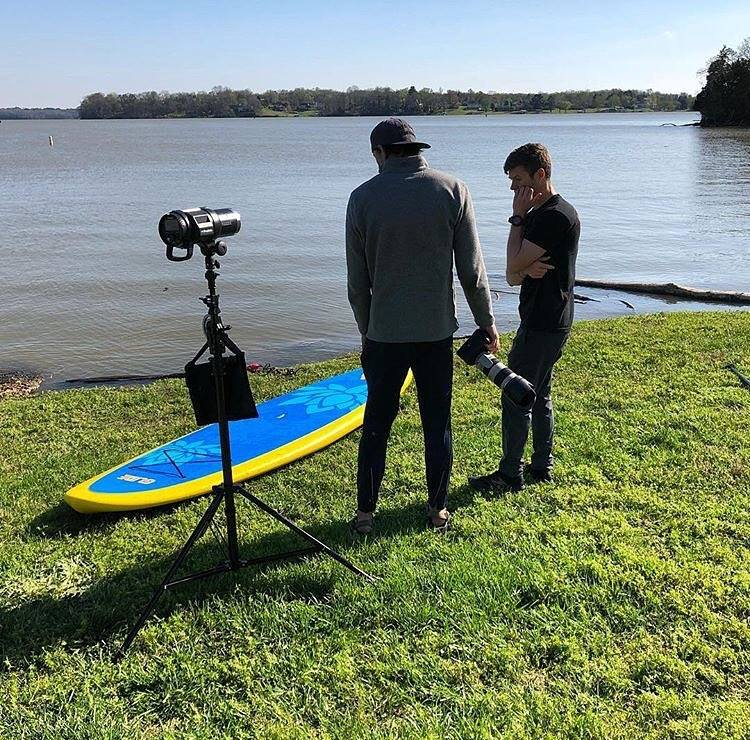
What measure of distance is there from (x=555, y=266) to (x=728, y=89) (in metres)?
93.5

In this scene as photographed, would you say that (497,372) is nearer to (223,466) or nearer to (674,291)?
(223,466)

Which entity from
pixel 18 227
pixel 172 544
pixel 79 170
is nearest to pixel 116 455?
pixel 172 544

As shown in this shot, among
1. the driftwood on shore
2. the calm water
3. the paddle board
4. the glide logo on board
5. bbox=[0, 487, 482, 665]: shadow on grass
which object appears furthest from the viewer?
the driftwood on shore

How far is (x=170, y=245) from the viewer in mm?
2941

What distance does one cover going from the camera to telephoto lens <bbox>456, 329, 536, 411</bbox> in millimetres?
3459

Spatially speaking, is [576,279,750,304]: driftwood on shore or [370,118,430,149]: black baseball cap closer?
[370,118,430,149]: black baseball cap

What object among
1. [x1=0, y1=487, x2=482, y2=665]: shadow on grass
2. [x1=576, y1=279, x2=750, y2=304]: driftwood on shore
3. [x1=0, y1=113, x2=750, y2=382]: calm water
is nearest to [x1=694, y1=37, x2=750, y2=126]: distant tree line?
[x1=0, y1=113, x2=750, y2=382]: calm water

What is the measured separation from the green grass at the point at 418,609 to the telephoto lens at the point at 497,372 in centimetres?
79

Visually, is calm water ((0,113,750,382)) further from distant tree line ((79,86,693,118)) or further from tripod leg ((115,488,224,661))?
distant tree line ((79,86,693,118))

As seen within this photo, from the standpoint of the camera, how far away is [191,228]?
2.91m

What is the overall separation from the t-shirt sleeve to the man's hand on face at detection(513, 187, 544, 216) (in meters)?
0.09

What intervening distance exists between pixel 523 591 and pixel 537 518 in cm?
72

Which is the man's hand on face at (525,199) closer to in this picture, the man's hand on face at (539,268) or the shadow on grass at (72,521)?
the man's hand on face at (539,268)

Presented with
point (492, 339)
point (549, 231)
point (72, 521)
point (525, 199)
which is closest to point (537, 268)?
point (549, 231)
